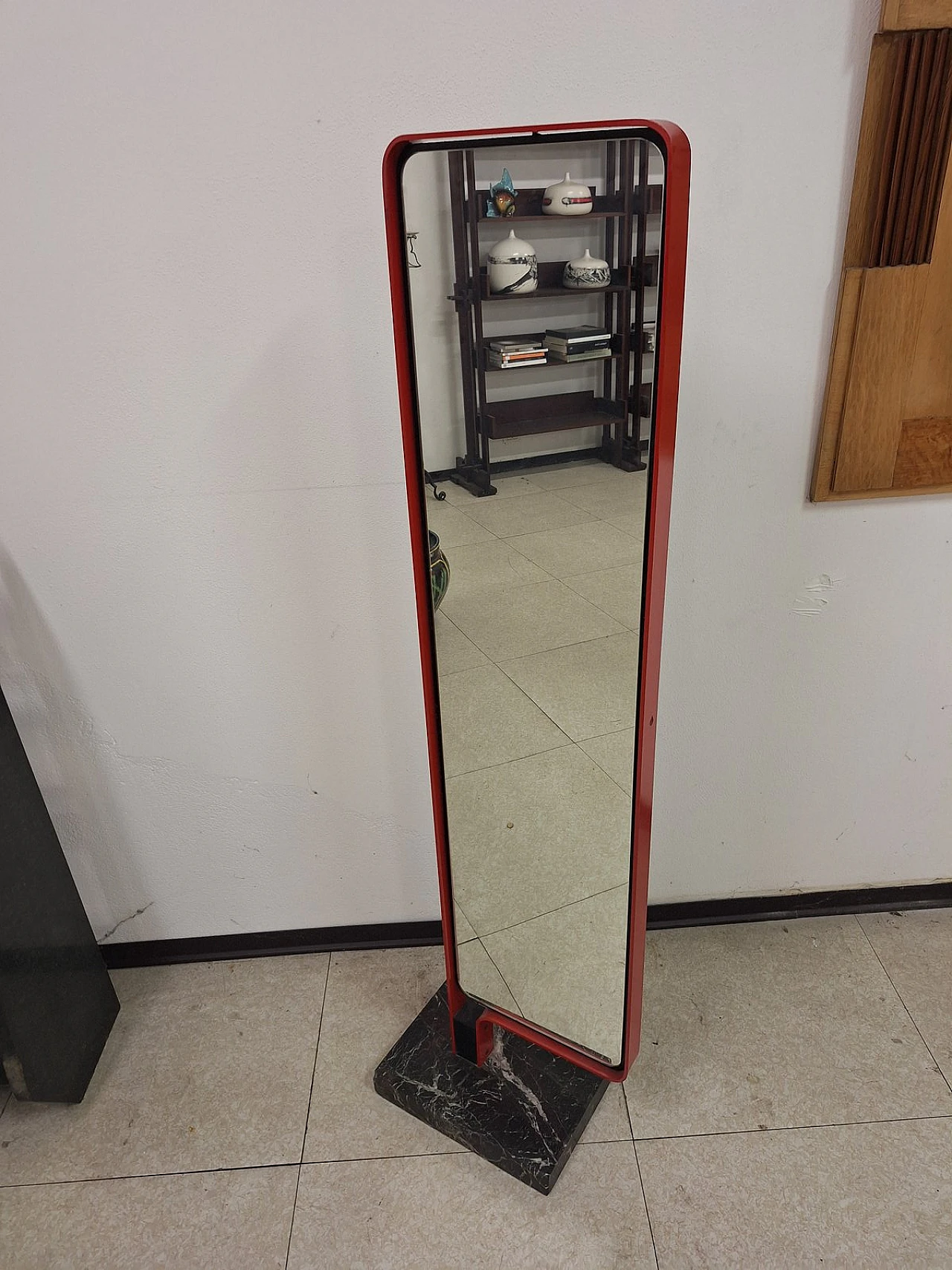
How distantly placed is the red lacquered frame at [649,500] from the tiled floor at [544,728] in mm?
21

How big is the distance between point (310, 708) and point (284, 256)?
0.80 metres

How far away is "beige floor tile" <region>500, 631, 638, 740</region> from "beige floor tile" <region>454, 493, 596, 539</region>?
0.17 m

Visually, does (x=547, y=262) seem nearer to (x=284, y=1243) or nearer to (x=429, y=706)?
(x=429, y=706)

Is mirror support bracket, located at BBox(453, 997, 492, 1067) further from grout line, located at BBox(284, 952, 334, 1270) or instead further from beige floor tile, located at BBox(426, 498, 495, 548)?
beige floor tile, located at BBox(426, 498, 495, 548)

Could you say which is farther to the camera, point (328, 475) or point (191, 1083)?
Answer: point (191, 1083)

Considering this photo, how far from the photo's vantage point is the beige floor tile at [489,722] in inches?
46.3

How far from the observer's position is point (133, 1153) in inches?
57.1

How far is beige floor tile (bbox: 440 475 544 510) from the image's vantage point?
1.06 metres

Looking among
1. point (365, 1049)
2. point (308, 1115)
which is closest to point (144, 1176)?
point (308, 1115)

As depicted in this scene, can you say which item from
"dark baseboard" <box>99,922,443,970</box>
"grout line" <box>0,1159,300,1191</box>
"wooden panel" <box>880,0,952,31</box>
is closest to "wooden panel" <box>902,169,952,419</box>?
"wooden panel" <box>880,0,952,31</box>

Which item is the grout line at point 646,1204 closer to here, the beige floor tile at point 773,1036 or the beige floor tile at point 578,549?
the beige floor tile at point 773,1036

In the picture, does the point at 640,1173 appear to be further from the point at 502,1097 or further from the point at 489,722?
the point at 489,722

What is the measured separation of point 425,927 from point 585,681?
0.95 meters

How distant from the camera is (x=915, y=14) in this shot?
43.4 inches
